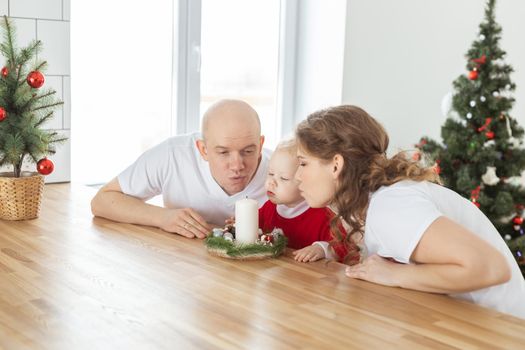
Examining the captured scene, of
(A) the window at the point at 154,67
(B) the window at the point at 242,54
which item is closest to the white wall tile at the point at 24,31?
(A) the window at the point at 154,67

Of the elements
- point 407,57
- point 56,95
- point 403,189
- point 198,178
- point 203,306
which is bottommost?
point 203,306

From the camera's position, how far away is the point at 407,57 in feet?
12.3

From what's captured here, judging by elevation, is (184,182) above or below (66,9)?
below

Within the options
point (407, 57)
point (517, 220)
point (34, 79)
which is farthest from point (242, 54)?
point (34, 79)

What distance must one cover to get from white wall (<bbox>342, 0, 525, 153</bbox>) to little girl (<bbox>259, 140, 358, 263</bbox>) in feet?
6.09

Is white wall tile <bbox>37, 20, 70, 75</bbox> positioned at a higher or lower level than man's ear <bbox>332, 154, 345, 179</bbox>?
higher

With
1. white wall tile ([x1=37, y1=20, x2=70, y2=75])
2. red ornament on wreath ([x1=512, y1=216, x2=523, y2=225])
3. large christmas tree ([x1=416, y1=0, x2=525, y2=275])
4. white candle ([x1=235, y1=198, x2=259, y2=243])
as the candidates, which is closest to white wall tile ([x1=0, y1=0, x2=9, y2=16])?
white wall tile ([x1=37, y1=20, x2=70, y2=75])

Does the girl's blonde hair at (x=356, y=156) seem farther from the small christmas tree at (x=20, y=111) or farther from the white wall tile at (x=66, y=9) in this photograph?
the white wall tile at (x=66, y=9)

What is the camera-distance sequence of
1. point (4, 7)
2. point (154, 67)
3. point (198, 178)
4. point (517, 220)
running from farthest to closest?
point (154, 67) → point (517, 220) → point (4, 7) → point (198, 178)

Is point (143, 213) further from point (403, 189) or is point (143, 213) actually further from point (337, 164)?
point (403, 189)

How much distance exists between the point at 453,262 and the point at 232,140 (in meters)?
0.78

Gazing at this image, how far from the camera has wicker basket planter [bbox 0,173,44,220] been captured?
6.73 ft

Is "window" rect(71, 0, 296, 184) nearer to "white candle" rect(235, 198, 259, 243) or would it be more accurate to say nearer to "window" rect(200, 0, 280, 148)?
"window" rect(200, 0, 280, 148)

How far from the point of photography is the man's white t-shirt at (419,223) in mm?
1371
